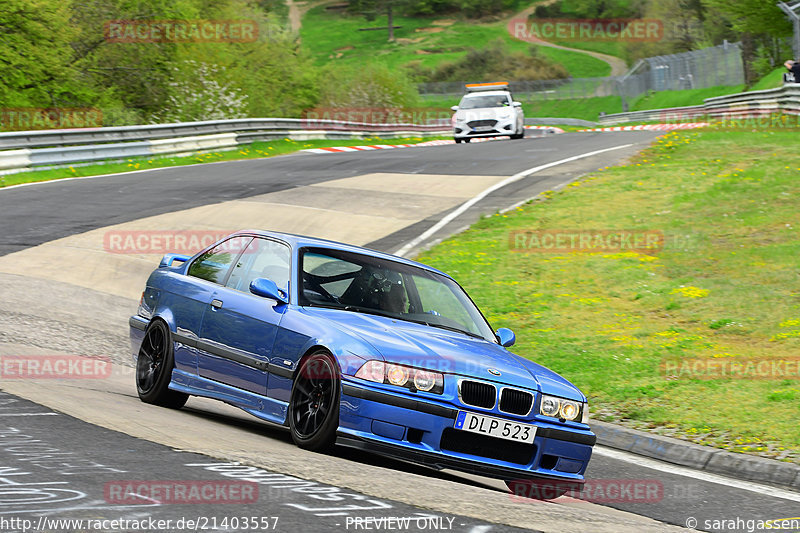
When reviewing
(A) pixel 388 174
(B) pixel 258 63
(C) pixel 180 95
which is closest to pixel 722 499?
(A) pixel 388 174

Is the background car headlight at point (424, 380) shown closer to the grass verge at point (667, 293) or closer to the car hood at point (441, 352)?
the car hood at point (441, 352)

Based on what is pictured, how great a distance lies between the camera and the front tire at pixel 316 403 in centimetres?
618

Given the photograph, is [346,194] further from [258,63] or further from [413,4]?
[413,4]

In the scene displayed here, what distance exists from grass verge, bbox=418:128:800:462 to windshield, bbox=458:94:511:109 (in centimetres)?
1536

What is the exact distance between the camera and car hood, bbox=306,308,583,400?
245 inches

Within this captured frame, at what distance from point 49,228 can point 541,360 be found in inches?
362

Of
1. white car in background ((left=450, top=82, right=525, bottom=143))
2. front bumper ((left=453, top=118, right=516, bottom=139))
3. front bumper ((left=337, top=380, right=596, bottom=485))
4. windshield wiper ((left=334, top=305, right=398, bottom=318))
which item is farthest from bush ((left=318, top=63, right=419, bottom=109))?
front bumper ((left=337, top=380, right=596, bottom=485))

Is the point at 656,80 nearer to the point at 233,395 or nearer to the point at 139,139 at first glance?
the point at 139,139

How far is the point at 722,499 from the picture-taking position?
6766mm
